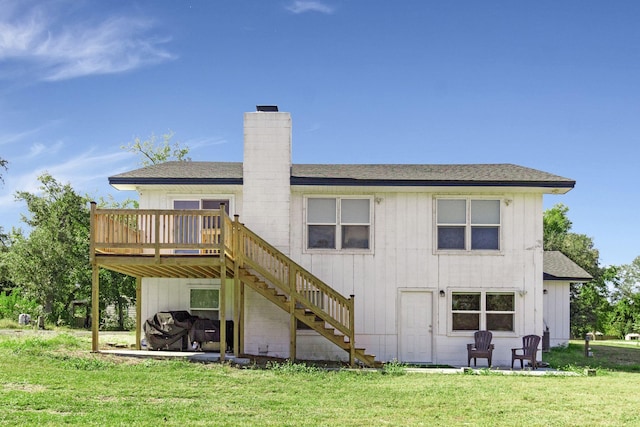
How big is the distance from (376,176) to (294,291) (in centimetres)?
406

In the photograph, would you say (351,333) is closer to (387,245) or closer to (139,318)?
(387,245)

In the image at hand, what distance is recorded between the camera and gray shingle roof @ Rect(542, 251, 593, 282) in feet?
80.8

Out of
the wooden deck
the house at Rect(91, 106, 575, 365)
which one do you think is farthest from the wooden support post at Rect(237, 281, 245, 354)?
the wooden deck

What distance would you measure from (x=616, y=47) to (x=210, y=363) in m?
19.9

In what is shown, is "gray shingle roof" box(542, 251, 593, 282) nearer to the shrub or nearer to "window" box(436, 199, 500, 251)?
"window" box(436, 199, 500, 251)

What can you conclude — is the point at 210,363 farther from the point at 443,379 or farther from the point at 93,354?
the point at 443,379

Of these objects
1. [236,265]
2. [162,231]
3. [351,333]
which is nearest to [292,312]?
[351,333]

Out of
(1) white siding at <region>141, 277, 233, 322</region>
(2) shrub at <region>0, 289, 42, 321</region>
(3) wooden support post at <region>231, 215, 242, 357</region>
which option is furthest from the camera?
(2) shrub at <region>0, 289, 42, 321</region>

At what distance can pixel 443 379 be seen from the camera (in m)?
14.4

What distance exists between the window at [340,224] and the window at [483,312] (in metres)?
2.97

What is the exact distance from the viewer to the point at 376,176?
18.5 m

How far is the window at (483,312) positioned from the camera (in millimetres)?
18531

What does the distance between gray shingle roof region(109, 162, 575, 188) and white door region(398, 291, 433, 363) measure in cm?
313

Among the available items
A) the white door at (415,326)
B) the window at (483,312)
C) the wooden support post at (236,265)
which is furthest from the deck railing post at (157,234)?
the window at (483,312)
